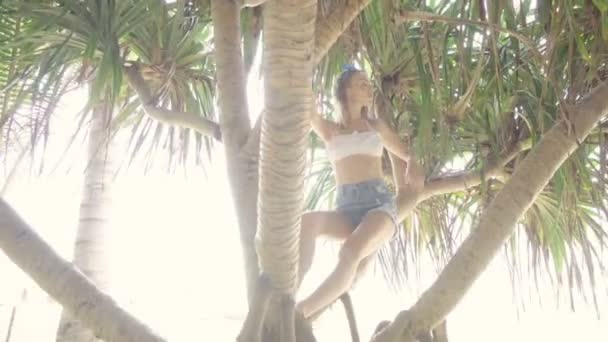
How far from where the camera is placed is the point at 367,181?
161 cm

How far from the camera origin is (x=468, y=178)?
5.46 ft

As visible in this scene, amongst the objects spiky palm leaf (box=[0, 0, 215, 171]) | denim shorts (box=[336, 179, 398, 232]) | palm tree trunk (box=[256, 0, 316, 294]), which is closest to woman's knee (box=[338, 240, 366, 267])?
denim shorts (box=[336, 179, 398, 232])

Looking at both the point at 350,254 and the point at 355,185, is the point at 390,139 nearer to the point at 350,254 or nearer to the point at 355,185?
the point at 355,185

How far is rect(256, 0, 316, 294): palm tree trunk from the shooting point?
0.72 meters

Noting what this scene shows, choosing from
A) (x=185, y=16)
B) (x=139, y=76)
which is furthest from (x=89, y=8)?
(x=185, y=16)

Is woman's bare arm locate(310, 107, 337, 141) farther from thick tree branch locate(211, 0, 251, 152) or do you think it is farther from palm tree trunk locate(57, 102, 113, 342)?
palm tree trunk locate(57, 102, 113, 342)

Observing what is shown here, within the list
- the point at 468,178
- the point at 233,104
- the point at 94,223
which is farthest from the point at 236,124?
the point at 94,223

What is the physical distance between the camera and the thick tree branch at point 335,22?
1.11 m

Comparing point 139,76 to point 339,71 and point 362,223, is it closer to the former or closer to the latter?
point 339,71

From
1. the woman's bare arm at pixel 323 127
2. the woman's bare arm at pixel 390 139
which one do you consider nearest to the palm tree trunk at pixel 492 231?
the woman's bare arm at pixel 390 139

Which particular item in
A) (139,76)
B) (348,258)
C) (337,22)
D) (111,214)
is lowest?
(348,258)

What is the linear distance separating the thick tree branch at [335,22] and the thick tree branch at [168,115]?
369mm

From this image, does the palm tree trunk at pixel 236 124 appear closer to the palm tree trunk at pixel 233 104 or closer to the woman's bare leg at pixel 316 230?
the palm tree trunk at pixel 233 104

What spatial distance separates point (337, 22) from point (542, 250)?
4.46 ft
